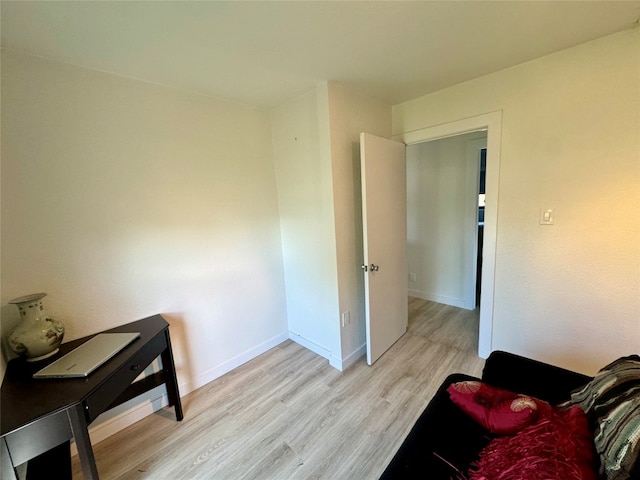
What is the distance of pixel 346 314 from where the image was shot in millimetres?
→ 2195

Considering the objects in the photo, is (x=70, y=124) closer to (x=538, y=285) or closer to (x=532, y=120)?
(x=532, y=120)

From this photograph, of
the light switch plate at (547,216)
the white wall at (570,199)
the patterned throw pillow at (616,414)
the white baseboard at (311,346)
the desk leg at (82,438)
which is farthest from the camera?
the white baseboard at (311,346)

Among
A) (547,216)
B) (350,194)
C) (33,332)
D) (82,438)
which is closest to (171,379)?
(82,438)

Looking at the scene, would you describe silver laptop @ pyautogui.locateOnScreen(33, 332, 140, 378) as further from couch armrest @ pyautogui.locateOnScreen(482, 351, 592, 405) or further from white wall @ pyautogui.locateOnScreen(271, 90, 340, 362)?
couch armrest @ pyautogui.locateOnScreen(482, 351, 592, 405)

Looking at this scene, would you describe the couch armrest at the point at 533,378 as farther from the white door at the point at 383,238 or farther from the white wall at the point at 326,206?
the white wall at the point at 326,206

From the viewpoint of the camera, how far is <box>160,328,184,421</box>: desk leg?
5.64 ft

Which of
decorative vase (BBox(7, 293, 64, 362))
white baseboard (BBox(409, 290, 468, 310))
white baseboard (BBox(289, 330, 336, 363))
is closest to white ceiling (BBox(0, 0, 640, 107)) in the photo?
decorative vase (BBox(7, 293, 64, 362))

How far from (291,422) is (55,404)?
1.22m

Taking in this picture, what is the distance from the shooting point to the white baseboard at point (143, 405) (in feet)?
5.40

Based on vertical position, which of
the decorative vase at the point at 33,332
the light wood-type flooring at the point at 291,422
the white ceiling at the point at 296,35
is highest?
the white ceiling at the point at 296,35

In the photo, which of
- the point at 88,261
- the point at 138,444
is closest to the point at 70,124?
the point at 88,261

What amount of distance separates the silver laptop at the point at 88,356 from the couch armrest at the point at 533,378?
1.91 metres

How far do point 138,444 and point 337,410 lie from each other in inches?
49.1

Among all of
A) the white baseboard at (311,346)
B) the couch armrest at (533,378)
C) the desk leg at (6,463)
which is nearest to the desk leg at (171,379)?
the desk leg at (6,463)
